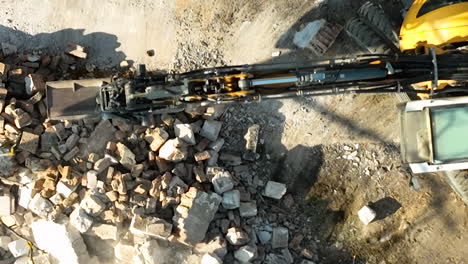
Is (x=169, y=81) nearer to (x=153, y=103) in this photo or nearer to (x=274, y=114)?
(x=153, y=103)

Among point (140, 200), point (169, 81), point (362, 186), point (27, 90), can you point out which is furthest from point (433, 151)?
point (27, 90)

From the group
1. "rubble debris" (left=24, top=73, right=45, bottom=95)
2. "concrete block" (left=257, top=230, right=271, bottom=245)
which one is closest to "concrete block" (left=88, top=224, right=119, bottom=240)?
"concrete block" (left=257, top=230, right=271, bottom=245)

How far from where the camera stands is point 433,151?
694 cm

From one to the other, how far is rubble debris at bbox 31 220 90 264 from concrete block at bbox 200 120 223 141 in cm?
269

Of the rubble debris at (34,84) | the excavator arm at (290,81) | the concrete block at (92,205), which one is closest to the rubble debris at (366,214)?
the excavator arm at (290,81)

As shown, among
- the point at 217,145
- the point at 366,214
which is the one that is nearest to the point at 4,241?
the point at 217,145

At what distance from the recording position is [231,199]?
8.51m

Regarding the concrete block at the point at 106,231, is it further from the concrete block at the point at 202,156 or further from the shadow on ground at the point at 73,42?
the shadow on ground at the point at 73,42

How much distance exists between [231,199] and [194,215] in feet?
2.26

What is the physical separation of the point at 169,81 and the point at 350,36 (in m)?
3.63

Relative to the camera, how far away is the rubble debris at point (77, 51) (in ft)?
29.9

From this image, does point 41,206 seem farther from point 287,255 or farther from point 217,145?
point 287,255

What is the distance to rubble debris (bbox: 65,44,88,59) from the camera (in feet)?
29.9

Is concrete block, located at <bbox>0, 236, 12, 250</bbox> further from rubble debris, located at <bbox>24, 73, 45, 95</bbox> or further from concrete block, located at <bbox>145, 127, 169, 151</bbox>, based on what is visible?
concrete block, located at <bbox>145, 127, 169, 151</bbox>
